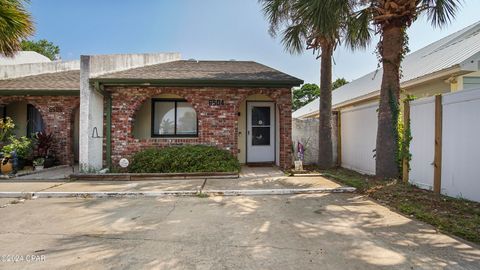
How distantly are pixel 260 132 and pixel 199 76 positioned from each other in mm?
3152

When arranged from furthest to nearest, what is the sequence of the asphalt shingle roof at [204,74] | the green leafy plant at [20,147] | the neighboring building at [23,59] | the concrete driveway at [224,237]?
the neighboring building at [23,59]
the asphalt shingle roof at [204,74]
the green leafy plant at [20,147]
the concrete driveway at [224,237]

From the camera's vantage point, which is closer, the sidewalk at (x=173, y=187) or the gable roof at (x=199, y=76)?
the sidewalk at (x=173, y=187)

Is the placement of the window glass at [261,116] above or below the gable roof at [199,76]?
below

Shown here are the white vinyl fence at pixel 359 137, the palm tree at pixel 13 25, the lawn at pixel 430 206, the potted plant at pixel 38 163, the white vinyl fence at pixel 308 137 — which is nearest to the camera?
the lawn at pixel 430 206

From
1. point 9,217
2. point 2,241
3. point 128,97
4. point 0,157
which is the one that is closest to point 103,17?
point 128,97

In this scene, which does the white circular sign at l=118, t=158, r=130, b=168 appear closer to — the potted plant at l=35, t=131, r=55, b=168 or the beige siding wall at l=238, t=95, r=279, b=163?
the potted plant at l=35, t=131, r=55, b=168

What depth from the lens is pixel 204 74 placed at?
957cm

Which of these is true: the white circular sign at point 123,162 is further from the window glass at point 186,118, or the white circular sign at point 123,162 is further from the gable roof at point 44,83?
the gable roof at point 44,83

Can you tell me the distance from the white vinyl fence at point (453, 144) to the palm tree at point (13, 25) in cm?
1072

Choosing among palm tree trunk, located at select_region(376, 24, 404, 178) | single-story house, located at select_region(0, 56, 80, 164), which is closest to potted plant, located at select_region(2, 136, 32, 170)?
single-story house, located at select_region(0, 56, 80, 164)

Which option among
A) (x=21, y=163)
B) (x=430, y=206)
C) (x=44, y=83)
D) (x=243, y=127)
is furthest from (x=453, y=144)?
(x=44, y=83)

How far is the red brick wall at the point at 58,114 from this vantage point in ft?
32.4

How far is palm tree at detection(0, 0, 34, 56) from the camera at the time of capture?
7.28 meters

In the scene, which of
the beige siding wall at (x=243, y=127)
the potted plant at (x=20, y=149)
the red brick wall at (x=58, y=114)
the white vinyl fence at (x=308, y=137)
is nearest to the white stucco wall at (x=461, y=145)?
the white vinyl fence at (x=308, y=137)
